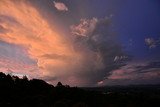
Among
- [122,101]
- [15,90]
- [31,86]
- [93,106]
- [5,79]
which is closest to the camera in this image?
[93,106]

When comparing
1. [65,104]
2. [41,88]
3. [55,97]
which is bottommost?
[65,104]

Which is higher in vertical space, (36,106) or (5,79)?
(5,79)

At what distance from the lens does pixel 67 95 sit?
126 metres

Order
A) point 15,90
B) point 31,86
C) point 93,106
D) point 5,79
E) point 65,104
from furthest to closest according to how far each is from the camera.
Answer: point 5,79 → point 31,86 → point 15,90 → point 93,106 → point 65,104

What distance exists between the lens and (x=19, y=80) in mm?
162000

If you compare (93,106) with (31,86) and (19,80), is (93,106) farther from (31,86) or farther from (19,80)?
(19,80)

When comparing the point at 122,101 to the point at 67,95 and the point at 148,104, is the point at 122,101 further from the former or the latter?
the point at 67,95

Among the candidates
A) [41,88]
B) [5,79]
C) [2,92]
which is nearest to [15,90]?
[2,92]

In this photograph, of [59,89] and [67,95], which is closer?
[67,95]

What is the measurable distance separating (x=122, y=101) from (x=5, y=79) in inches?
3129

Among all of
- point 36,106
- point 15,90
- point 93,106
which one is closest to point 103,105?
point 93,106

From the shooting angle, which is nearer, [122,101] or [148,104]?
[148,104]

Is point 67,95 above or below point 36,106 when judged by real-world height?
above

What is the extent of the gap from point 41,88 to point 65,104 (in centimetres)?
5816
